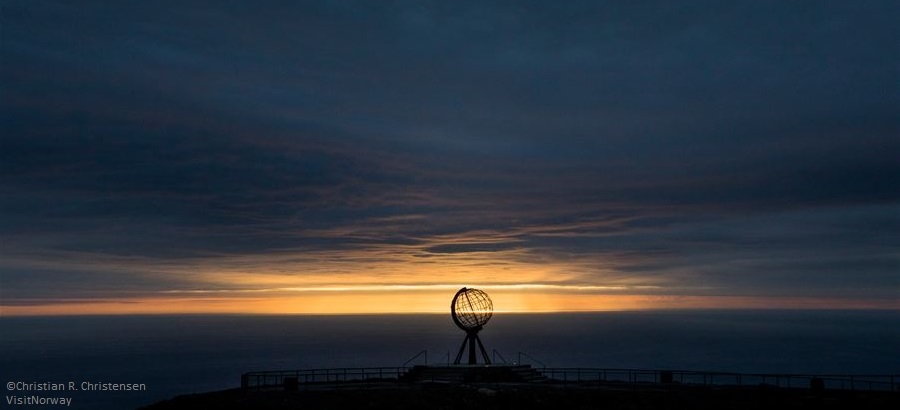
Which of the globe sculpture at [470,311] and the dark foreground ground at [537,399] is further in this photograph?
the globe sculpture at [470,311]

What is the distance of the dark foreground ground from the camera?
41906 millimetres

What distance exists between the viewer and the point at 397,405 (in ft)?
139

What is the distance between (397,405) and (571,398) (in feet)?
30.6

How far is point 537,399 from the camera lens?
43.3 meters

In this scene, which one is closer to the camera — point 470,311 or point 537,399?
point 537,399

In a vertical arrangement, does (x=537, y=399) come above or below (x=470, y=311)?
below

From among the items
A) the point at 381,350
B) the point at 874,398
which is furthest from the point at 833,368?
the point at 874,398

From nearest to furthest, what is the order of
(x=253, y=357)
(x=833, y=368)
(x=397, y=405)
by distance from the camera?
1. (x=397, y=405)
2. (x=833, y=368)
3. (x=253, y=357)

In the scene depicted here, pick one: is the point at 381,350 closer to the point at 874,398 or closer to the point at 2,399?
the point at 2,399

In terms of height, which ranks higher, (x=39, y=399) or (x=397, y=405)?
(x=397, y=405)

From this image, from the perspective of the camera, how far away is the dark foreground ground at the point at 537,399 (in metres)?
41.9

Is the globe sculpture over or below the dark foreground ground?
over

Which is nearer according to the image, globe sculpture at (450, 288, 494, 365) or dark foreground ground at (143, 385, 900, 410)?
dark foreground ground at (143, 385, 900, 410)

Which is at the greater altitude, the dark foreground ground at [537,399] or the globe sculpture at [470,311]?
the globe sculpture at [470,311]
